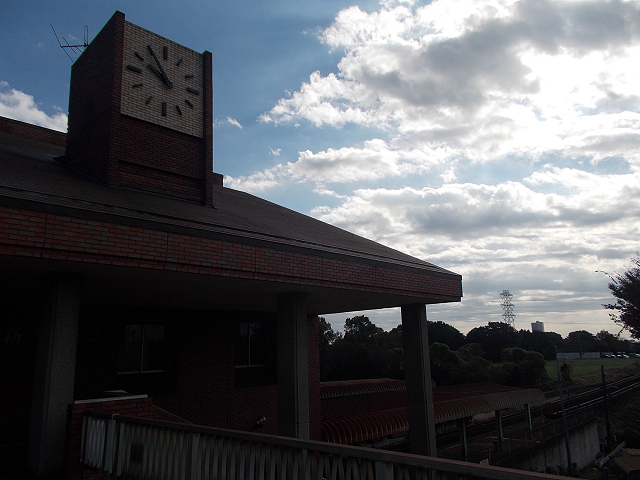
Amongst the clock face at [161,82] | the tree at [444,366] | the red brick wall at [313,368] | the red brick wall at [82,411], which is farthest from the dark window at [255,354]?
the tree at [444,366]

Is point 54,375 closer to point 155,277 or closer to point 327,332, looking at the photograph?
point 155,277

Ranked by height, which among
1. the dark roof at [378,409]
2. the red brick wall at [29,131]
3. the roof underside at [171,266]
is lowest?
the dark roof at [378,409]

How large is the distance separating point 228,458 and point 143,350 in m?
7.49

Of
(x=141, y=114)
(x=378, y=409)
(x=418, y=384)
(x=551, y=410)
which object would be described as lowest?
(x=551, y=410)

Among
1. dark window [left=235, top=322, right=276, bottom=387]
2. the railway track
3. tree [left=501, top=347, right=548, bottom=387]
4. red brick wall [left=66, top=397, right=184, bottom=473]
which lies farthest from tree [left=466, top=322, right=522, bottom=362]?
red brick wall [left=66, top=397, right=184, bottom=473]

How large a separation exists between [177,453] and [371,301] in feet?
22.8

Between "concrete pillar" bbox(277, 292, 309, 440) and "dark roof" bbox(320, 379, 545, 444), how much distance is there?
392 centimetres

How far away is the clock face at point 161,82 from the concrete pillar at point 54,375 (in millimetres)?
4986

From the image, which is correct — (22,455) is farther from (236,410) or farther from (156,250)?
(236,410)

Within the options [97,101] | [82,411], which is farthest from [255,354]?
[97,101]

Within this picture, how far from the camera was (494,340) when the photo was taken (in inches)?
3105

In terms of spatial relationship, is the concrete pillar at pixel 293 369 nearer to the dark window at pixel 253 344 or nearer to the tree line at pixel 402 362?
the dark window at pixel 253 344

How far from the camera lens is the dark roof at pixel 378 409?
12.7 metres

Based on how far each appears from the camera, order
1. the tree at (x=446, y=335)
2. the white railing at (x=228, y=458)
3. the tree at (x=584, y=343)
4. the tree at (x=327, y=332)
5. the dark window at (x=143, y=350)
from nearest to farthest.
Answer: the white railing at (x=228, y=458)
the dark window at (x=143, y=350)
the tree at (x=327, y=332)
the tree at (x=446, y=335)
the tree at (x=584, y=343)
